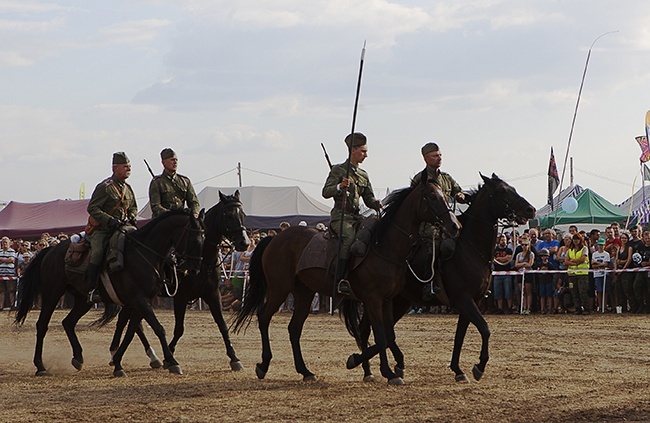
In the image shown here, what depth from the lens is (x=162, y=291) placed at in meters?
13.1

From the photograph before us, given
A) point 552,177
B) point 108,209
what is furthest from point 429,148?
point 552,177

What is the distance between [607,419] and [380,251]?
3.59 meters

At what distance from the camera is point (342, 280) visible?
37.6ft

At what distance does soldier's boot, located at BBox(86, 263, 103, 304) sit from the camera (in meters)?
12.8

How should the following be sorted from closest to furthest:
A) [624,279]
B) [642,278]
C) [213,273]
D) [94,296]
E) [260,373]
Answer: [260,373] → [94,296] → [213,273] → [642,278] → [624,279]

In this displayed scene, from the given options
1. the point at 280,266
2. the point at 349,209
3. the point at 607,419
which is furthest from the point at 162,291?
the point at 607,419

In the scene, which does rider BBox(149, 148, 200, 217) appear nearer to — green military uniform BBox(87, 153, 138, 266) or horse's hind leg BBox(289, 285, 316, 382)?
green military uniform BBox(87, 153, 138, 266)

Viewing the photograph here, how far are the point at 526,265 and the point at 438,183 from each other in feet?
37.8

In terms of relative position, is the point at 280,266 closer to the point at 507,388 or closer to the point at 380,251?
the point at 380,251

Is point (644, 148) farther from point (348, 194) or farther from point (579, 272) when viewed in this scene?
point (348, 194)

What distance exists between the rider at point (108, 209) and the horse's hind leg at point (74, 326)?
53 cm

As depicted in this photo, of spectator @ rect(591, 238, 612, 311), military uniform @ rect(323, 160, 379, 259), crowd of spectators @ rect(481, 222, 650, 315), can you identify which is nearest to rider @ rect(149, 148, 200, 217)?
military uniform @ rect(323, 160, 379, 259)

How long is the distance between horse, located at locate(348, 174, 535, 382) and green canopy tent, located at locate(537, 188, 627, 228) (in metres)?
22.5

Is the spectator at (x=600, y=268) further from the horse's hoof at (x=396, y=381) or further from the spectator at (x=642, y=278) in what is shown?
the horse's hoof at (x=396, y=381)
